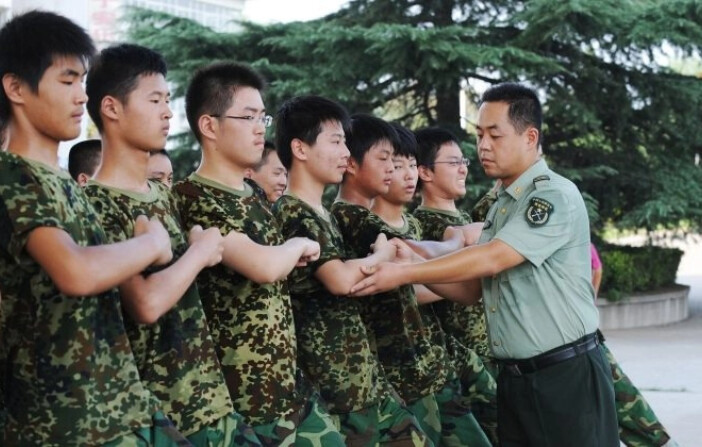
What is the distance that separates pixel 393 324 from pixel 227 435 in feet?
4.49

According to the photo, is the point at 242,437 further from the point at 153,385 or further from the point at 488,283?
the point at 488,283

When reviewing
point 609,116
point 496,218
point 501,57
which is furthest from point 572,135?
point 496,218

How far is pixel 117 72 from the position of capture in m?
3.06

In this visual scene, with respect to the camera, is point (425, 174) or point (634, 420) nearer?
point (634, 420)

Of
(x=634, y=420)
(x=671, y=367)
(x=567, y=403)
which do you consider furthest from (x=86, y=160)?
(x=671, y=367)

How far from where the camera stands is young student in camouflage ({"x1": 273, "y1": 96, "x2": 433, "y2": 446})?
12.3ft

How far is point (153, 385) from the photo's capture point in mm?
2912

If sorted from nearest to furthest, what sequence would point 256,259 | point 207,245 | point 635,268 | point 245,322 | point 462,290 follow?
point 207,245
point 256,259
point 245,322
point 462,290
point 635,268

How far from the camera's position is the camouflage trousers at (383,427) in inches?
150

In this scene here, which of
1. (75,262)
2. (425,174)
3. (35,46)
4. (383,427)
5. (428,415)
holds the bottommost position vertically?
(428,415)

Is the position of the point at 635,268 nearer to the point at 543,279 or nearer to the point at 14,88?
the point at 543,279

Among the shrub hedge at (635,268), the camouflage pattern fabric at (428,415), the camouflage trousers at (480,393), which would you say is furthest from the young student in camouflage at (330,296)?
the shrub hedge at (635,268)

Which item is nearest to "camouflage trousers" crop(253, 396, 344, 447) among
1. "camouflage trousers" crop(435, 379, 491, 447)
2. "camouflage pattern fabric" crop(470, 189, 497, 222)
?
"camouflage trousers" crop(435, 379, 491, 447)

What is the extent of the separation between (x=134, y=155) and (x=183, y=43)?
968cm
